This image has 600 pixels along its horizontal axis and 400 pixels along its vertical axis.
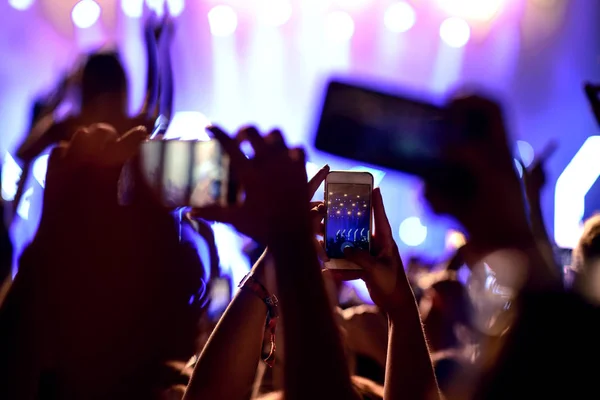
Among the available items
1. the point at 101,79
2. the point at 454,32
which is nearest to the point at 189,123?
the point at 101,79

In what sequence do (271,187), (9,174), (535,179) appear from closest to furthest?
1. (271,187)
2. (535,179)
3. (9,174)

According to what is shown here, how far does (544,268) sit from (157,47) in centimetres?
142

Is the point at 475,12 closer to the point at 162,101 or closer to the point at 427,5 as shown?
the point at 427,5

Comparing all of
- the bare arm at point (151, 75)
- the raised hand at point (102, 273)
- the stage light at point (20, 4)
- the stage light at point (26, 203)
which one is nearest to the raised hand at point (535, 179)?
the raised hand at point (102, 273)

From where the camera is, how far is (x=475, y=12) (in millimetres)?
2432

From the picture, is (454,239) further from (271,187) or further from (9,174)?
(271,187)

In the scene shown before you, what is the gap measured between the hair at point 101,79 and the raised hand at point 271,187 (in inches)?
29.7

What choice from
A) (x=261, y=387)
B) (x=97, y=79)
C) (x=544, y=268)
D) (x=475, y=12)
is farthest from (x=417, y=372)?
(x=475, y=12)

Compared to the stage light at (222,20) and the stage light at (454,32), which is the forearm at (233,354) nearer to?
the stage light at (222,20)

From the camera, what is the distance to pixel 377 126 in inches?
44.7

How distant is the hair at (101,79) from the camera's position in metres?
1.11

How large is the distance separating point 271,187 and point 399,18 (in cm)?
222

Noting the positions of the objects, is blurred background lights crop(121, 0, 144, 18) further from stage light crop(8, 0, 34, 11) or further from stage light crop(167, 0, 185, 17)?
stage light crop(8, 0, 34, 11)

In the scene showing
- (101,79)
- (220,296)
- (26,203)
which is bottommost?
(220,296)
